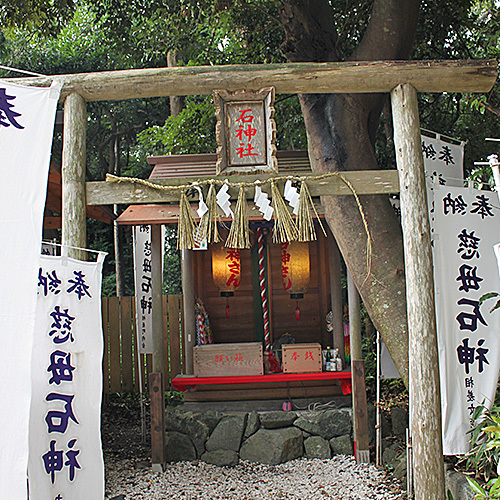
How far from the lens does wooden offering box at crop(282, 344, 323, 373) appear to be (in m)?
7.27

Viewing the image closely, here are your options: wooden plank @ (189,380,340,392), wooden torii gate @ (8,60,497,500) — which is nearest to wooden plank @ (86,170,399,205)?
wooden torii gate @ (8,60,497,500)

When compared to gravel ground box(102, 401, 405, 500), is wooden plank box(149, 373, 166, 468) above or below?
above

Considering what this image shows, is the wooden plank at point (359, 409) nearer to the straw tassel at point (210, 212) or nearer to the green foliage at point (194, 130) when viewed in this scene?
the straw tassel at point (210, 212)

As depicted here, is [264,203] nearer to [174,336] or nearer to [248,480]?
[248,480]

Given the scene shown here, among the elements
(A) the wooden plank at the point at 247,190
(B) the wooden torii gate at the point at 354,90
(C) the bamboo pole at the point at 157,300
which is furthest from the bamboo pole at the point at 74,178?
(C) the bamboo pole at the point at 157,300

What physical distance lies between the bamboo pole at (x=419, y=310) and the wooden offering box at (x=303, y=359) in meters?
3.04

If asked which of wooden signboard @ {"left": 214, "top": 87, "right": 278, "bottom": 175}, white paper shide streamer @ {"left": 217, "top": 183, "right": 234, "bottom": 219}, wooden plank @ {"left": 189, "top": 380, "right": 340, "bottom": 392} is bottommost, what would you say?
wooden plank @ {"left": 189, "top": 380, "right": 340, "bottom": 392}

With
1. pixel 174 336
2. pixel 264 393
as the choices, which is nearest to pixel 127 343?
pixel 174 336

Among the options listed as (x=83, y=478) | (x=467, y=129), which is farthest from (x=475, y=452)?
(x=467, y=129)

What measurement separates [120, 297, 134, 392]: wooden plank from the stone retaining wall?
289 centimetres

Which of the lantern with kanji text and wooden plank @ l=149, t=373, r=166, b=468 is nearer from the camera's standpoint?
wooden plank @ l=149, t=373, r=166, b=468

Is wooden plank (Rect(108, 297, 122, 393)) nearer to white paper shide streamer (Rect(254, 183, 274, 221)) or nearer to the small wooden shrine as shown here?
the small wooden shrine

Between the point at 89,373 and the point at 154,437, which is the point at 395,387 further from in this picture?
the point at 89,373

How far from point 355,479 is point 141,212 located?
4.05 m
